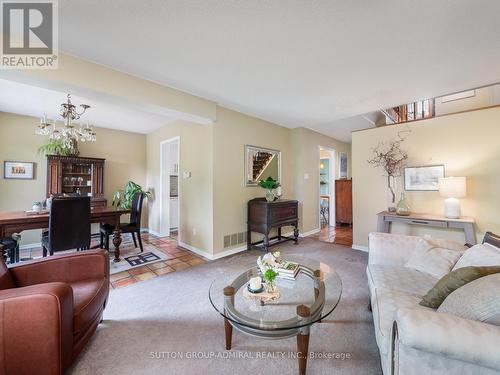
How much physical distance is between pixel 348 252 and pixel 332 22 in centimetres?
330

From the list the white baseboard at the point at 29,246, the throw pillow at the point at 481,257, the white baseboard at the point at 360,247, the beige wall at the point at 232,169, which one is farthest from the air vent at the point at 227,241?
the white baseboard at the point at 29,246

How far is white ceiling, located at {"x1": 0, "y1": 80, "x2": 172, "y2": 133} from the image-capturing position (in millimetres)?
3026

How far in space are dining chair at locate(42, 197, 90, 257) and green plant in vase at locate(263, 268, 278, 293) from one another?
252 cm

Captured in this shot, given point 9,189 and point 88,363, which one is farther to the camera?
point 9,189

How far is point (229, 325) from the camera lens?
1.53 meters

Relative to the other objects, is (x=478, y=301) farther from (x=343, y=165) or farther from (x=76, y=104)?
(x=343, y=165)

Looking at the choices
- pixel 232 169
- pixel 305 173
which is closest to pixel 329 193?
pixel 305 173

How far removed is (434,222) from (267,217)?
7.65 ft

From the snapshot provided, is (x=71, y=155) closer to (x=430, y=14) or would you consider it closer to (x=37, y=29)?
(x=37, y=29)

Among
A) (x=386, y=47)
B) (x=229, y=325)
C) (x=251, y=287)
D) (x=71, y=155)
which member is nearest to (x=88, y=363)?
(x=229, y=325)

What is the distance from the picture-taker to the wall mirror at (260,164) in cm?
401

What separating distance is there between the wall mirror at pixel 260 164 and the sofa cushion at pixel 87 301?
2.70 meters

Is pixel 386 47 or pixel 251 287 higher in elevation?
pixel 386 47

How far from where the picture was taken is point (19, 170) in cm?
396
